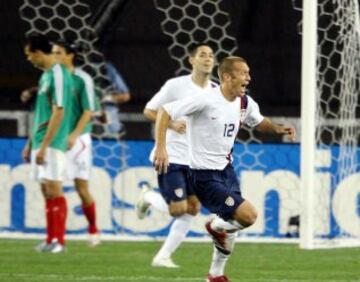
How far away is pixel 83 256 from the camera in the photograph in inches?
487

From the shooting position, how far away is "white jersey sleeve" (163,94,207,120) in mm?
9992

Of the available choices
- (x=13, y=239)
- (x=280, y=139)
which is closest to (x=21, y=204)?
(x=13, y=239)

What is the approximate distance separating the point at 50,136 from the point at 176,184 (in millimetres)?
1462

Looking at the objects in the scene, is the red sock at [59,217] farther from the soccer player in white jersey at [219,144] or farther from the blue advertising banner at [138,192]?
the soccer player in white jersey at [219,144]

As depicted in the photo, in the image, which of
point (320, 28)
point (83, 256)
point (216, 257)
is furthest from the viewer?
point (320, 28)

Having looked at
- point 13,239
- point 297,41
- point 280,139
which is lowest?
point 13,239

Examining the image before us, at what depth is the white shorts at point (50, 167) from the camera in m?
12.8

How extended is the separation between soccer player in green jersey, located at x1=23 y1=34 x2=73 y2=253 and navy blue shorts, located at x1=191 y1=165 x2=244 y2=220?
277cm

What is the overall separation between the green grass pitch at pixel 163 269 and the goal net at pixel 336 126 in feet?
1.70

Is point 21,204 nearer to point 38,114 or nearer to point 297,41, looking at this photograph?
point 38,114

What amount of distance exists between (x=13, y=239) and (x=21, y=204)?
341mm

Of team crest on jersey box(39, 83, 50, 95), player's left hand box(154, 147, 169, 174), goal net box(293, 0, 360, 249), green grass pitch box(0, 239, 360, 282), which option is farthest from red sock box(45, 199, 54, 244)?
player's left hand box(154, 147, 169, 174)

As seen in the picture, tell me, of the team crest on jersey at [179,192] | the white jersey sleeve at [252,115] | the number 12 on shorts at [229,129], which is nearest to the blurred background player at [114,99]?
the team crest on jersey at [179,192]

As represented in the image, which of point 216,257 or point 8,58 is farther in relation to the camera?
point 8,58
